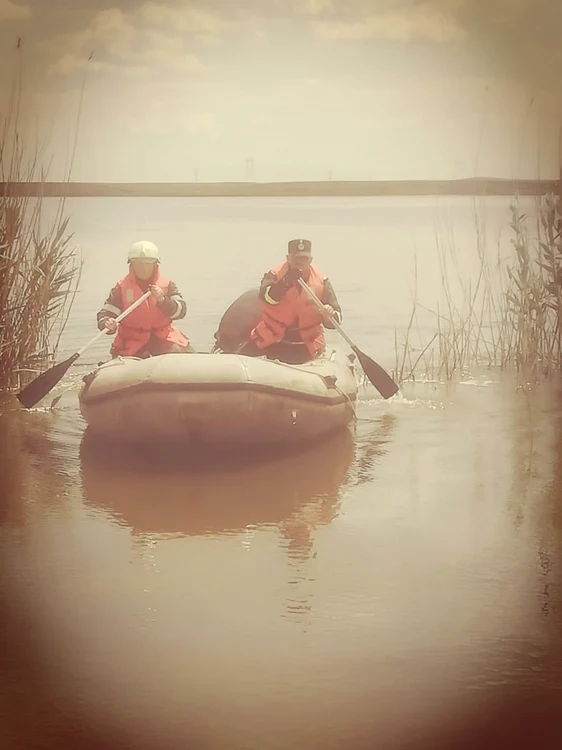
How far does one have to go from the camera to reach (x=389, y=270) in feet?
8.25

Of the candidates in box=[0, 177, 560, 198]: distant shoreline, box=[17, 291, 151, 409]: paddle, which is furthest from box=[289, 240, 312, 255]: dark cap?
box=[17, 291, 151, 409]: paddle

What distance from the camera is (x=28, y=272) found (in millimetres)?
2619

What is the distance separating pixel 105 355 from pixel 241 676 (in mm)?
920

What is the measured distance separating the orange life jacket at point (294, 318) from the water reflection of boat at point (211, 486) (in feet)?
0.91

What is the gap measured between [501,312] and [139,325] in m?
0.98

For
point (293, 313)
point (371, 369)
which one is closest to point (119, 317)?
point (293, 313)

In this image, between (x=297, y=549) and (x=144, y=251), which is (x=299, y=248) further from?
(x=297, y=549)

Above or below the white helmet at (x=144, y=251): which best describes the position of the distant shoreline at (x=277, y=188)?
above

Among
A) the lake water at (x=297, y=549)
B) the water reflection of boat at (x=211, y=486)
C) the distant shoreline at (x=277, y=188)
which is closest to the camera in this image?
the lake water at (x=297, y=549)

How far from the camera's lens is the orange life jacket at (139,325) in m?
2.52

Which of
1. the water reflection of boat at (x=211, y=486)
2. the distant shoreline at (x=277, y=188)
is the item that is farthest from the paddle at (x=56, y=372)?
the distant shoreline at (x=277, y=188)

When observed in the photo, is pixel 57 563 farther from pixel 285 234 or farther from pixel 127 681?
pixel 285 234

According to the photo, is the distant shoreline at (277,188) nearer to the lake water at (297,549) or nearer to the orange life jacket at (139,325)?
the lake water at (297,549)

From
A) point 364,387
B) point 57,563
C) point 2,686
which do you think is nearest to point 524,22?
point 364,387
